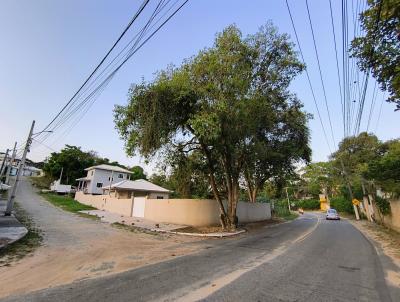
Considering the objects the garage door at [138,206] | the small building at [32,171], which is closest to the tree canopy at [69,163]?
the garage door at [138,206]

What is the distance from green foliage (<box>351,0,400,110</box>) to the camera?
10334mm

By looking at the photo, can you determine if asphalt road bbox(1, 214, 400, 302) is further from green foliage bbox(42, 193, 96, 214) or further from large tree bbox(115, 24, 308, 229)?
green foliage bbox(42, 193, 96, 214)

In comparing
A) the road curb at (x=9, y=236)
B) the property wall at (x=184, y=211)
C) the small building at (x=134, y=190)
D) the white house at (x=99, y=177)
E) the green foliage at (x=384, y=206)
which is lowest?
the road curb at (x=9, y=236)

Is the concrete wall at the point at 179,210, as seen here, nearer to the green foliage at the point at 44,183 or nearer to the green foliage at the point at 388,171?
the green foliage at the point at 388,171

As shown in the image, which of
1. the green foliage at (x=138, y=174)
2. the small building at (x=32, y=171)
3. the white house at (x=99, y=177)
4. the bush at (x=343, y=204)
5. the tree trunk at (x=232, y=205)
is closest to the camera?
the tree trunk at (x=232, y=205)

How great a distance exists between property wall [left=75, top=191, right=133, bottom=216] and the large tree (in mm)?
11455

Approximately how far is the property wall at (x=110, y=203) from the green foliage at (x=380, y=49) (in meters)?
22.6

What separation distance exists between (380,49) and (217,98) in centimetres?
772

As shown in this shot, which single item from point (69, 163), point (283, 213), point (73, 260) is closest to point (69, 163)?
point (69, 163)

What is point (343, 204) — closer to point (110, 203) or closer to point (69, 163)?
point (110, 203)

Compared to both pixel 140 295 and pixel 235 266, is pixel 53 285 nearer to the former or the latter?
pixel 140 295

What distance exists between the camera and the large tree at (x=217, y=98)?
1560 cm

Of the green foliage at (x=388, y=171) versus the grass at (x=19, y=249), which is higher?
the green foliage at (x=388, y=171)

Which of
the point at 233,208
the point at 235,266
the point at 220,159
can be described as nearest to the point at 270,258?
the point at 235,266
